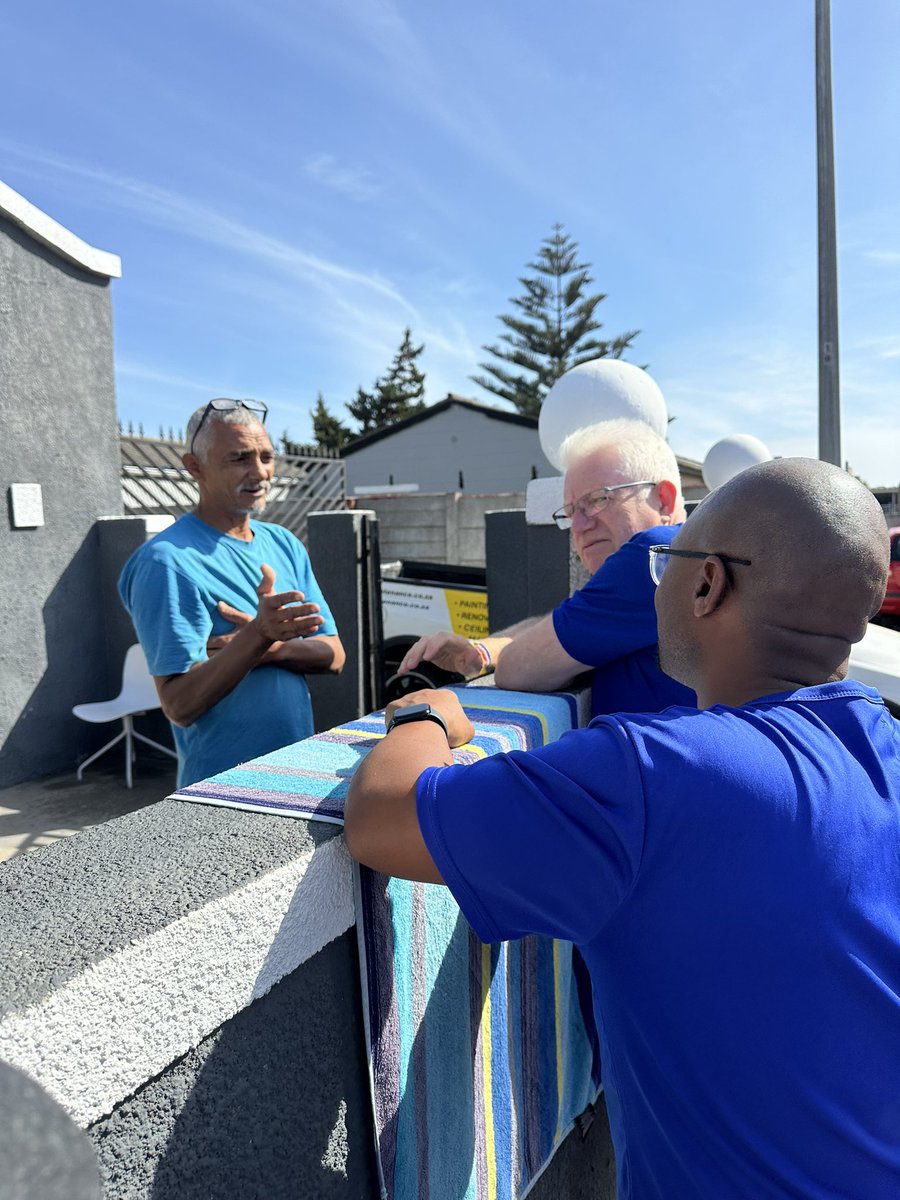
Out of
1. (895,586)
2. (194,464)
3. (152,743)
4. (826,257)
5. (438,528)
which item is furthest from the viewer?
(438,528)

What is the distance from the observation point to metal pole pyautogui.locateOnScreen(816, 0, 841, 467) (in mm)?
7637

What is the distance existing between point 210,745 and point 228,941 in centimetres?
161

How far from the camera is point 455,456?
35250mm

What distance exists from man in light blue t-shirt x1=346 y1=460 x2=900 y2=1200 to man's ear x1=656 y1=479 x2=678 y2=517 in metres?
1.32

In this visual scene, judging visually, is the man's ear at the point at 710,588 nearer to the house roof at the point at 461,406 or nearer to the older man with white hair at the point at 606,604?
the older man with white hair at the point at 606,604

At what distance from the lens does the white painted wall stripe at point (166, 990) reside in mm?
719

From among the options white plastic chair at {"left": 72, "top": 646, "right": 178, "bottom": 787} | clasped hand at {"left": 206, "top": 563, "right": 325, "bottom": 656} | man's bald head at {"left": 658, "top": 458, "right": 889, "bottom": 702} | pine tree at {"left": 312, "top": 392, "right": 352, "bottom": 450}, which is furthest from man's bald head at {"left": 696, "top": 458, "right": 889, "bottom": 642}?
pine tree at {"left": 312, "top": 392, "right": 352, "bottom": 450}

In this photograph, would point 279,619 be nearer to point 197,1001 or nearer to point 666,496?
point 666,496

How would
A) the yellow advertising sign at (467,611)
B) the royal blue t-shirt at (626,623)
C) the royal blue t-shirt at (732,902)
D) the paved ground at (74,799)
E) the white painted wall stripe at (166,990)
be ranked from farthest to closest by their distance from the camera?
the yellow advertising sign at (467,611) → the paved ground at (74,799) → the royal blue t-shirt at (626,623) → the royal blue t-shirt at (732,902) → the white painted wall stripe at (166,990)

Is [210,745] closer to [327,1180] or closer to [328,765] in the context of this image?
[328,765]

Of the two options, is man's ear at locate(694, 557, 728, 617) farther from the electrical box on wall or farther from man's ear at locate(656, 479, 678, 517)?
the electrical box on wall

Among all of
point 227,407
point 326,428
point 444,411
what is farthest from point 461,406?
point 227,407

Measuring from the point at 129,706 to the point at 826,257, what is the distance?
284 inches

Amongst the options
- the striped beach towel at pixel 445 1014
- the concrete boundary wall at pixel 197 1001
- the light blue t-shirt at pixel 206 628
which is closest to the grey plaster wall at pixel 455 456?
the light blue t-shirt at pixel 206 628
